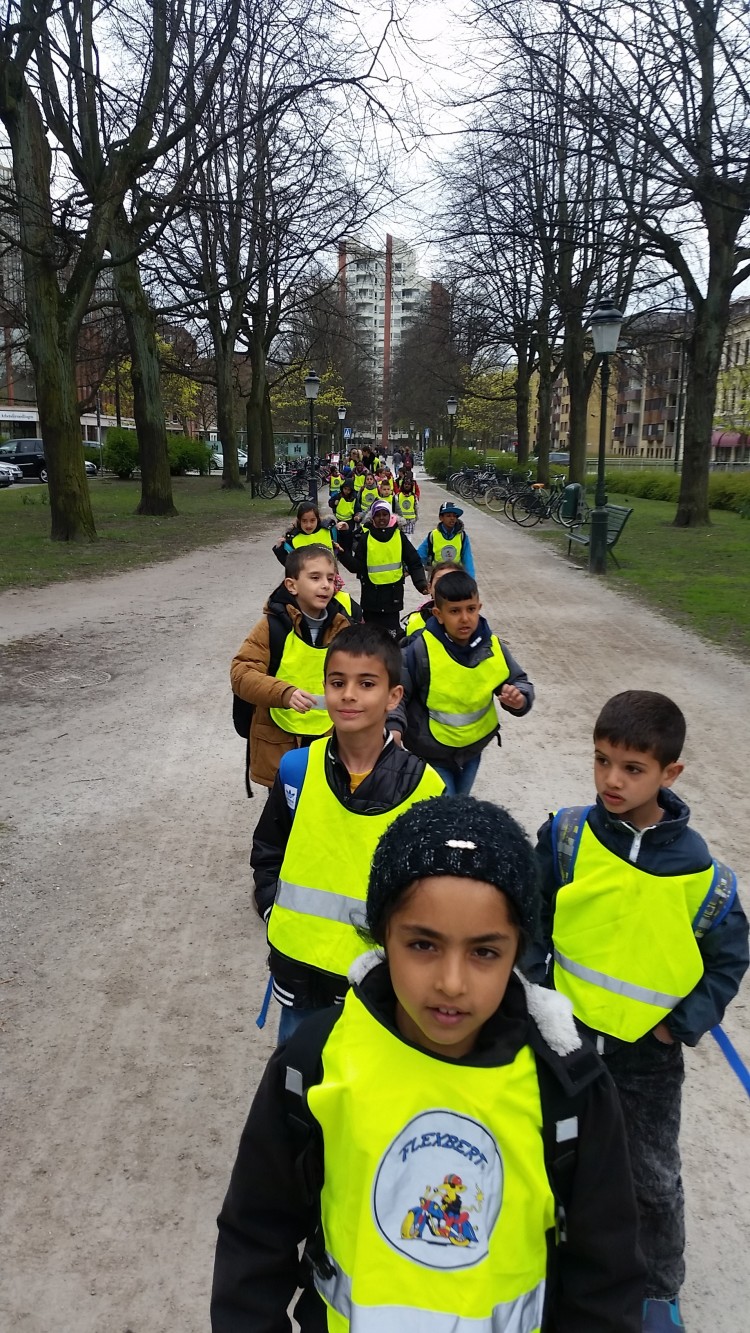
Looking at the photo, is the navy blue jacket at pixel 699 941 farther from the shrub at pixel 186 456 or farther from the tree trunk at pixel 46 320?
the shrub at pixel 186 456

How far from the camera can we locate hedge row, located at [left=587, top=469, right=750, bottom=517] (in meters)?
28.2

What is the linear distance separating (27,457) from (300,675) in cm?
4462

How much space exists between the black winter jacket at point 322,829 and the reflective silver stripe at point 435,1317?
105 cm

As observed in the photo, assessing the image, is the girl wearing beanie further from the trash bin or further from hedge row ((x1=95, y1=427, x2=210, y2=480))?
hedge row ((x1=95, y1=427, x2=210, y2=480))

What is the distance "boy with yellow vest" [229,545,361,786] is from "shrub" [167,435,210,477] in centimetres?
4392

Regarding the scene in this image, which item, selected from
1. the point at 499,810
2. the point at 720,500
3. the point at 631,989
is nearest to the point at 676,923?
the point at 631,989

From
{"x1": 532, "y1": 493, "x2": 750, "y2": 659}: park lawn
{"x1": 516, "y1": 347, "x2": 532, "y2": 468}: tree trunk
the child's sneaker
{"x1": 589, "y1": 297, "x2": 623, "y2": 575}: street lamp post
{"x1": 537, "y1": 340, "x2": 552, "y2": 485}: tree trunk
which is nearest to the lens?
the child's sneaker

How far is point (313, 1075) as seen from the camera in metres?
1.42

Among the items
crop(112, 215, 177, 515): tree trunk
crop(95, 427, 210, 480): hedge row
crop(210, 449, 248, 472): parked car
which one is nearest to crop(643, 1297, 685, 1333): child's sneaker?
crop(112, 215, 177, 515): tree trunk

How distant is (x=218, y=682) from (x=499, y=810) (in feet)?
23.8

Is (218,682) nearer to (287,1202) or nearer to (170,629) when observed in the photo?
(170,629)

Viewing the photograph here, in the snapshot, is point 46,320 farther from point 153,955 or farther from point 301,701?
point 301,701

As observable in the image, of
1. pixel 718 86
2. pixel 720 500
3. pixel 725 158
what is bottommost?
pixel 720 500

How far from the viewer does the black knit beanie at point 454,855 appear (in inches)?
53.4
